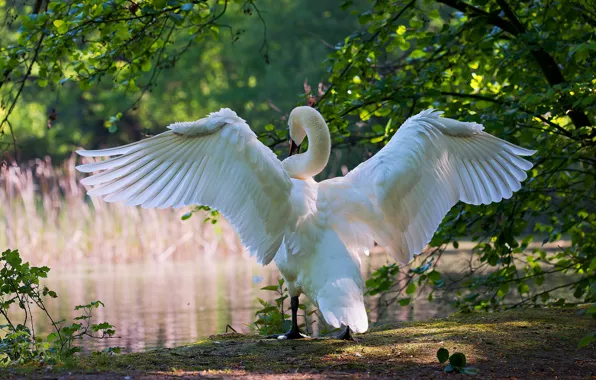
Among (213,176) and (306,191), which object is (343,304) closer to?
(306,191)

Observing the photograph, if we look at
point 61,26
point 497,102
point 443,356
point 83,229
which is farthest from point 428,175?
point 83,229

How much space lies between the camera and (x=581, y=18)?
6867mm

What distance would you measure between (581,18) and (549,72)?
52 centimetres

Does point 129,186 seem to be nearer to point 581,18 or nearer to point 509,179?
point 509,179

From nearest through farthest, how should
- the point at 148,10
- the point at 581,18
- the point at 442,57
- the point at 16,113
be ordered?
the point at 148,10, the point at 581,18, the point at 442,57, the point at 16,113

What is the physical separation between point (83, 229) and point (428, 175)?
34.8ft

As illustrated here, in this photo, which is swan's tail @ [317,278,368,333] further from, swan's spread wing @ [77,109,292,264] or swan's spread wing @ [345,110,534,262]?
swan's spread wing @ [345,110,534,262]

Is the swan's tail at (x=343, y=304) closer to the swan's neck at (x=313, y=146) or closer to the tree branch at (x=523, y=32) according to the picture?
the swan's neck at (x=313, y=146)

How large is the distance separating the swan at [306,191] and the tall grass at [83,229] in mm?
8686

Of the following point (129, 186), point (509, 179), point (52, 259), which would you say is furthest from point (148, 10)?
point (52, 259)

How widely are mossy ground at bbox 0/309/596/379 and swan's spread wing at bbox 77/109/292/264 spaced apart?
67 cm

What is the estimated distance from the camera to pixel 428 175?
5.27m

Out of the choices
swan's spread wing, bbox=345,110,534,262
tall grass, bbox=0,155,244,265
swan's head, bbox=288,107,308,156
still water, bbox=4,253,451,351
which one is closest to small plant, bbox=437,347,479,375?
swan's spread wing, bbox=345,110,534,262

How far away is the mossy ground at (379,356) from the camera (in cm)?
408
